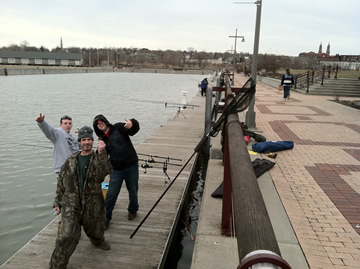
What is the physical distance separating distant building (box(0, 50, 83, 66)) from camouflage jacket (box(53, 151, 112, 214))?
134026 millimetres

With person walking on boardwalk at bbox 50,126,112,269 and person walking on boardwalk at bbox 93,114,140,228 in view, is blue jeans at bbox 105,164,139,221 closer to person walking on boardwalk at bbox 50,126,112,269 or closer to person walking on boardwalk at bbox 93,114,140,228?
person walking on boardwalk at bbox 93,114,140,228

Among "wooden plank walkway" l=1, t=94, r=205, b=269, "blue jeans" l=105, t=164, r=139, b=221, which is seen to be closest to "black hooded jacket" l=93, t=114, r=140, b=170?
"blue jeans" l=105, t=164, r=139, b=221

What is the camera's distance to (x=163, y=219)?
19.3ft

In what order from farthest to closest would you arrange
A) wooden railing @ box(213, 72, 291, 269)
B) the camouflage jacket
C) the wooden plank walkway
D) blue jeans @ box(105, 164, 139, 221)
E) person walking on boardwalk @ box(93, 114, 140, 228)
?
blue jeans @ box(105, 164, 139, 221), person walking on boardwalk @ box(93, 114, 140, 228), the wooden plank walkway, the camouflage jacket, wooden railing @ box(213, 72, 291, 269)

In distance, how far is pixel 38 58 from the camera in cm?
12544

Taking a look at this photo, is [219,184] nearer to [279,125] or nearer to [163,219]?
[163,219]

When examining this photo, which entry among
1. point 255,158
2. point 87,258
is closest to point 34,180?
point 87,258

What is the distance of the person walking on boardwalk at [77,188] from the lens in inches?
154

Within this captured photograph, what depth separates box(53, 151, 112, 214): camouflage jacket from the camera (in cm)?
390

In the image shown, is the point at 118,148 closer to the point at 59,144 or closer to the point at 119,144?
the point at 119,144

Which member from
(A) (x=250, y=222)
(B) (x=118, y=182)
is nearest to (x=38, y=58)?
(B) (x=118, y=182)

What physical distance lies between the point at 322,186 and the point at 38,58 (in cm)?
13738

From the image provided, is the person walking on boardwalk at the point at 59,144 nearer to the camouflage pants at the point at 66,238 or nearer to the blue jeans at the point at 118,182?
the blue jeans at the point at 118,182

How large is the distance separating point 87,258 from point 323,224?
3.49 metres
